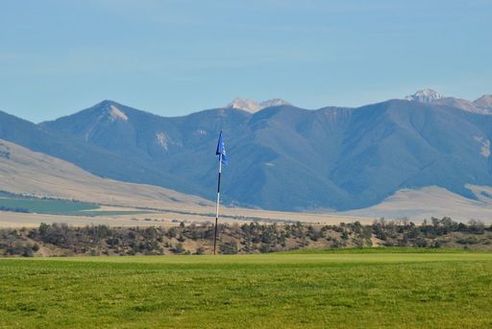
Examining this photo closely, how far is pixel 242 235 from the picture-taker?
86875 mm

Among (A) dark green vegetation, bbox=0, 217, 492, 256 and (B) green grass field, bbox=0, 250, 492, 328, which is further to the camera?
(A) dark green vegetation, bbox=0, 217, 492, 256

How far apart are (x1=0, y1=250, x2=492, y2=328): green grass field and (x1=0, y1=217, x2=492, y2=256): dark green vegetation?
38226 mm

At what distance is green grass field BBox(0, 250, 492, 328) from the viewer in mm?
24812

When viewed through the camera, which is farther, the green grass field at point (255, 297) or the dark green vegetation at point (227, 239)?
the dark green vegetation at point (227, 239)

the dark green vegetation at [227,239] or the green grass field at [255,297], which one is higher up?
the dark green vegetation at [227,239]

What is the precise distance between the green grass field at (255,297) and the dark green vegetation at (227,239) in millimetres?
38226

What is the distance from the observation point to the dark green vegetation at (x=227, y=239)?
240 ft

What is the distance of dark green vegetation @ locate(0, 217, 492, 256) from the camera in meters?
73.2

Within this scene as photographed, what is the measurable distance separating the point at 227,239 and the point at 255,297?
56.1 m

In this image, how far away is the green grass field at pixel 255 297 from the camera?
2481cm

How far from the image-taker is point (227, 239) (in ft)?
273

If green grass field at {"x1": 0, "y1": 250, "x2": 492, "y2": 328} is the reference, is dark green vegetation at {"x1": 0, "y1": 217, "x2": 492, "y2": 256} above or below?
above

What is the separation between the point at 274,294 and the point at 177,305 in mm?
2402

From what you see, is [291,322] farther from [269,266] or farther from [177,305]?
[269,266]
